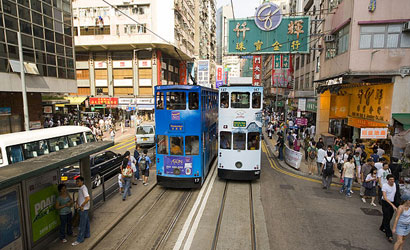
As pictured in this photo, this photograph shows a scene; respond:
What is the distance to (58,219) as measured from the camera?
7.04 m

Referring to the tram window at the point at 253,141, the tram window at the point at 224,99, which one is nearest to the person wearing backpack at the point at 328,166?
the tram window at the point at 253,141

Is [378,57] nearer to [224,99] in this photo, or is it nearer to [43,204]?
[224,99]

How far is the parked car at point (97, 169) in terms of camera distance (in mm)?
9992

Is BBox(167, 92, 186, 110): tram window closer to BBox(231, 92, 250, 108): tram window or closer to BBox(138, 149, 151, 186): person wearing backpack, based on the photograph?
BBox(231, 92, 250, 108): tram window

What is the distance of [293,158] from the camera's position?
1488 centimetres

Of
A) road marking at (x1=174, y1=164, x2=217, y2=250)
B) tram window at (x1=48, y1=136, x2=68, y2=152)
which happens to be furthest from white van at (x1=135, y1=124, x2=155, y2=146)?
road marking at (x1=174, y1=164, x2=217, y2=250)

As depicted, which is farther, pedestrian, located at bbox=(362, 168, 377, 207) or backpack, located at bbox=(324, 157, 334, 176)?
backpack, located at bbox=(324, 157, 334, 176)

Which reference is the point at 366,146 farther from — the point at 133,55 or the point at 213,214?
the point at 133,55

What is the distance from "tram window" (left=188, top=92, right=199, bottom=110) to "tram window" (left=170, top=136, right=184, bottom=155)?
1444 mm

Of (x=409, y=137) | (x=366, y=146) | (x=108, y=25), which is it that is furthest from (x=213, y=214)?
(x=108, y=25)

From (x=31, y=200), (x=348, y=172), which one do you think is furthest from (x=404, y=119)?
(x=31, y=200)

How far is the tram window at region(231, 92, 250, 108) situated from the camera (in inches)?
452

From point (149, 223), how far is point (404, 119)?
47.0 feet

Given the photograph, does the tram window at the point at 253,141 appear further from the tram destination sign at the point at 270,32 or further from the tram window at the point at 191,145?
the tram destination sign at the point at 270,32
